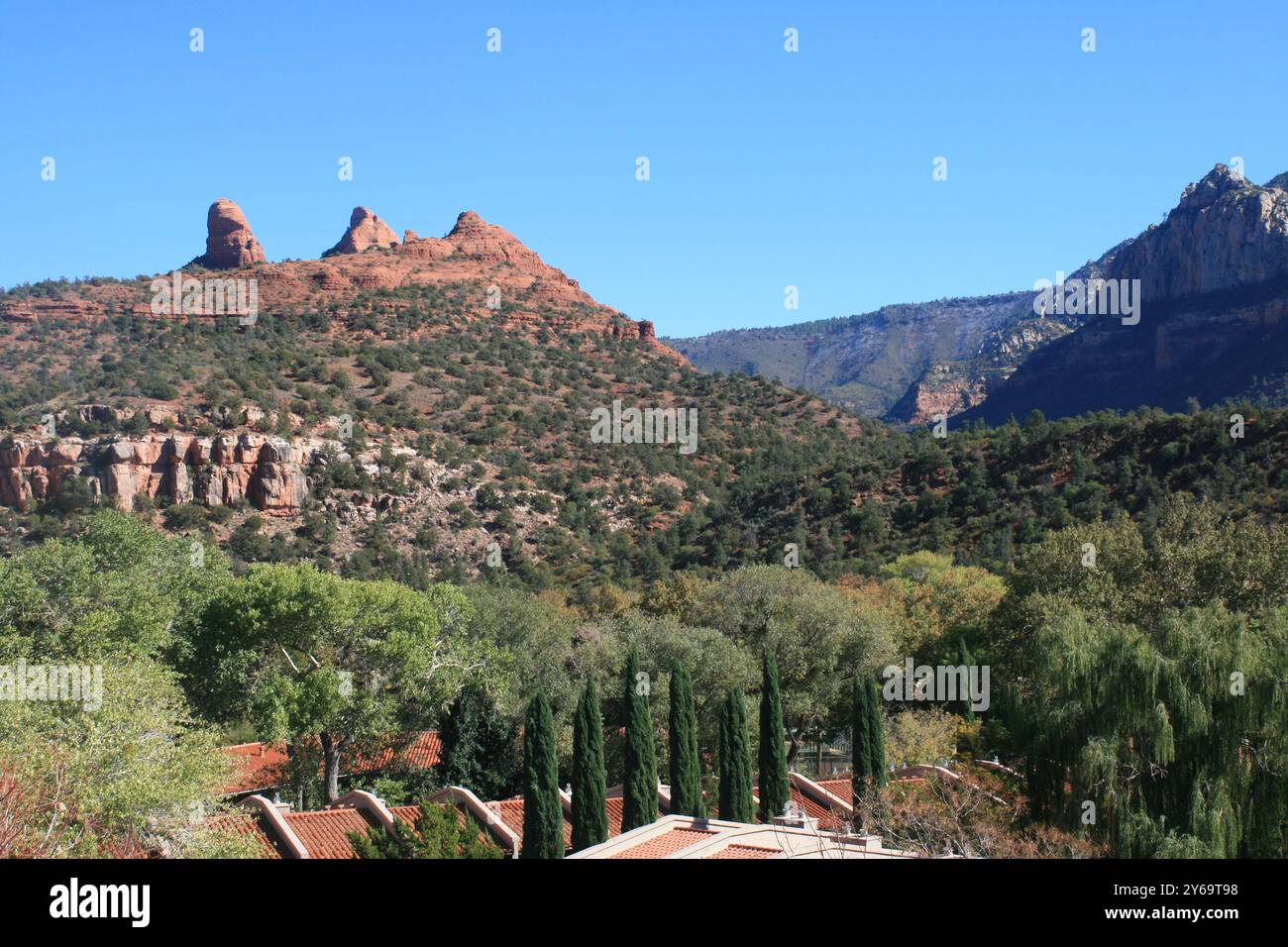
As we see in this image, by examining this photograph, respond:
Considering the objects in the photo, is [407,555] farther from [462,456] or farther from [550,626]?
[550,626]

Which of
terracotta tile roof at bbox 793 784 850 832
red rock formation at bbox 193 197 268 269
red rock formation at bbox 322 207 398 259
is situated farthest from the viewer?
red rock formation at bbox 322 207 398 259

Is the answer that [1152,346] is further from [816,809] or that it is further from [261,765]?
[261,765]

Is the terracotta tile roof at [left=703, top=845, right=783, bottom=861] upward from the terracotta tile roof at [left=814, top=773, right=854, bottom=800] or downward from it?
upward

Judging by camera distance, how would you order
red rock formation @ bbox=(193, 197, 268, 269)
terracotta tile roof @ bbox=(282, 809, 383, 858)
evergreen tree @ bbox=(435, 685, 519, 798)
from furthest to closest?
1. red rock formation @ bbox=(193, 197, 268, 269)
2. evergreen tree @ bbox=(435, 685, 519, 798)
3. terracotta tile roof @ bbox=(282, 809, 383, 858)

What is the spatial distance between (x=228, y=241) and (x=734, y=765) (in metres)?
97.6

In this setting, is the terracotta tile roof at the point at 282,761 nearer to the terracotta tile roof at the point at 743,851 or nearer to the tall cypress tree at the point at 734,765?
the tall cypress tree at the point at 734,765

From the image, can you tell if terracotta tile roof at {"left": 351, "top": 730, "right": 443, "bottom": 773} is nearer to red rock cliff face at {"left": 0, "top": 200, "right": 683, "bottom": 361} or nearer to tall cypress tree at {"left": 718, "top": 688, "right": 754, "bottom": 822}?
tall cypress tree at {"left": 718, "top": 688, "right": 754, "bottom": 822}

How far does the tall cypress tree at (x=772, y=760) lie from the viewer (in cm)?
2314

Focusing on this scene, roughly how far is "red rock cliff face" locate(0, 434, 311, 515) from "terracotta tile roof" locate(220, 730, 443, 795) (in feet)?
77.8

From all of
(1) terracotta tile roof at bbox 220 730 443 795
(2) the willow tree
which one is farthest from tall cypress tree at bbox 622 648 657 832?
(1) terracotta tile roof at bbox 220 730 443 795

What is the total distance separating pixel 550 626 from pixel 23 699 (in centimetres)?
1758

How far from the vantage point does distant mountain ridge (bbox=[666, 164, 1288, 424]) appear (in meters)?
92.1

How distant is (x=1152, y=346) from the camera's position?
101 meters
